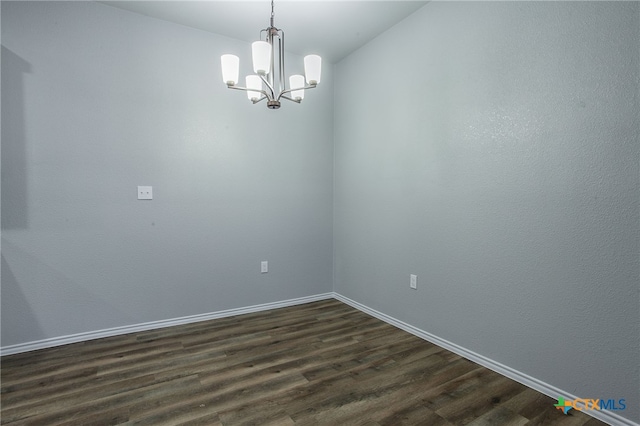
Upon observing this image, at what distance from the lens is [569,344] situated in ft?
5.68

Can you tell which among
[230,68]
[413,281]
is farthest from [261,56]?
[413,281]

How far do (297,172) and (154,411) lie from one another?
2.37m

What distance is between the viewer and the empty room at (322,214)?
5.39 feet

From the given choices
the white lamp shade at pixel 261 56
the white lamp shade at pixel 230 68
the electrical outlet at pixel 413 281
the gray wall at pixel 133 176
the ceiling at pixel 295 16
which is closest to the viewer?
the white lamp shade at pixel 261 56

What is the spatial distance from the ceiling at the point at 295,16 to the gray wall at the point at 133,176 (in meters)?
0.14

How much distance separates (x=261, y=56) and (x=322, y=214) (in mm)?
2075

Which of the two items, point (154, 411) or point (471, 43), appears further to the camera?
point (471, 43)

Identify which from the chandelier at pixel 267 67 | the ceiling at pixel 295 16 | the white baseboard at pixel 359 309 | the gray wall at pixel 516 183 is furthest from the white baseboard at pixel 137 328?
the ceiling at pixel 295 16

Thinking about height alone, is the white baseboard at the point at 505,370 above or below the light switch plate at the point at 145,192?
below

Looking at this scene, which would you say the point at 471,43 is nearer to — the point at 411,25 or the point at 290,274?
the point at 411,25

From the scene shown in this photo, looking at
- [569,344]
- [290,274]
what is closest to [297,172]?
[290,274]

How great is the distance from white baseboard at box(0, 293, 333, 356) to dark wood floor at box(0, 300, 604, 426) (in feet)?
0.20

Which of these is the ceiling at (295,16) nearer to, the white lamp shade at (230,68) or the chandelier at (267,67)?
the chandelier at (267,67)

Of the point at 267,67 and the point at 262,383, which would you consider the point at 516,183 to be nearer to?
the point at 267,67
